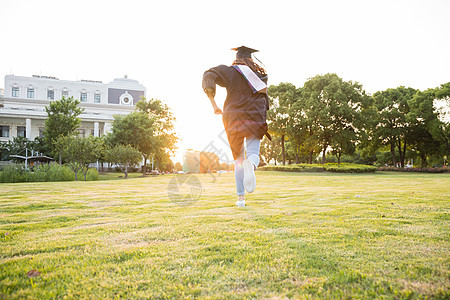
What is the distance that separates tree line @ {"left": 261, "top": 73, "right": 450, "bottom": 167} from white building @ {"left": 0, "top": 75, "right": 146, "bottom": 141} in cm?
3139

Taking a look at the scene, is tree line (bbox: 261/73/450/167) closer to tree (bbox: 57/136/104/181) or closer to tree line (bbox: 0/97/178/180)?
tree line (bbox: 0/97/178/180)

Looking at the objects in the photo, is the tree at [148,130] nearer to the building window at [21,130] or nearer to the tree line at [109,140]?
the tree line at [109,140]

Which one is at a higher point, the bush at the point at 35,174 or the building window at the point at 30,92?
the building window at the point at 30,92

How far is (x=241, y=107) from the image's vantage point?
3.97 metres

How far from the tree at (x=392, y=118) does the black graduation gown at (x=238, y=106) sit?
35.3 m

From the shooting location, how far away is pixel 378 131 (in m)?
34.4

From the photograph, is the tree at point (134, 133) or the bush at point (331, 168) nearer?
the bush at point (331, 168)

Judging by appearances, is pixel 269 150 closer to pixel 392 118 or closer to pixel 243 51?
pixel 392 118

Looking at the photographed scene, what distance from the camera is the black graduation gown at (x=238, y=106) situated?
3.93 metres

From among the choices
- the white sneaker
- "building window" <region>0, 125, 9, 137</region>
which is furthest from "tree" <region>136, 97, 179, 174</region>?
the white sneaker

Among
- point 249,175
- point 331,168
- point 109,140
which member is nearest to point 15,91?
point 109,140

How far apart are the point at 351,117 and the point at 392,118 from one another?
9.96 metres

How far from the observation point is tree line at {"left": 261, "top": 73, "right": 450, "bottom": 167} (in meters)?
29.2

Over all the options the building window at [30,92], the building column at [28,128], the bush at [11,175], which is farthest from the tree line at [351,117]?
the building window at [30,92]
